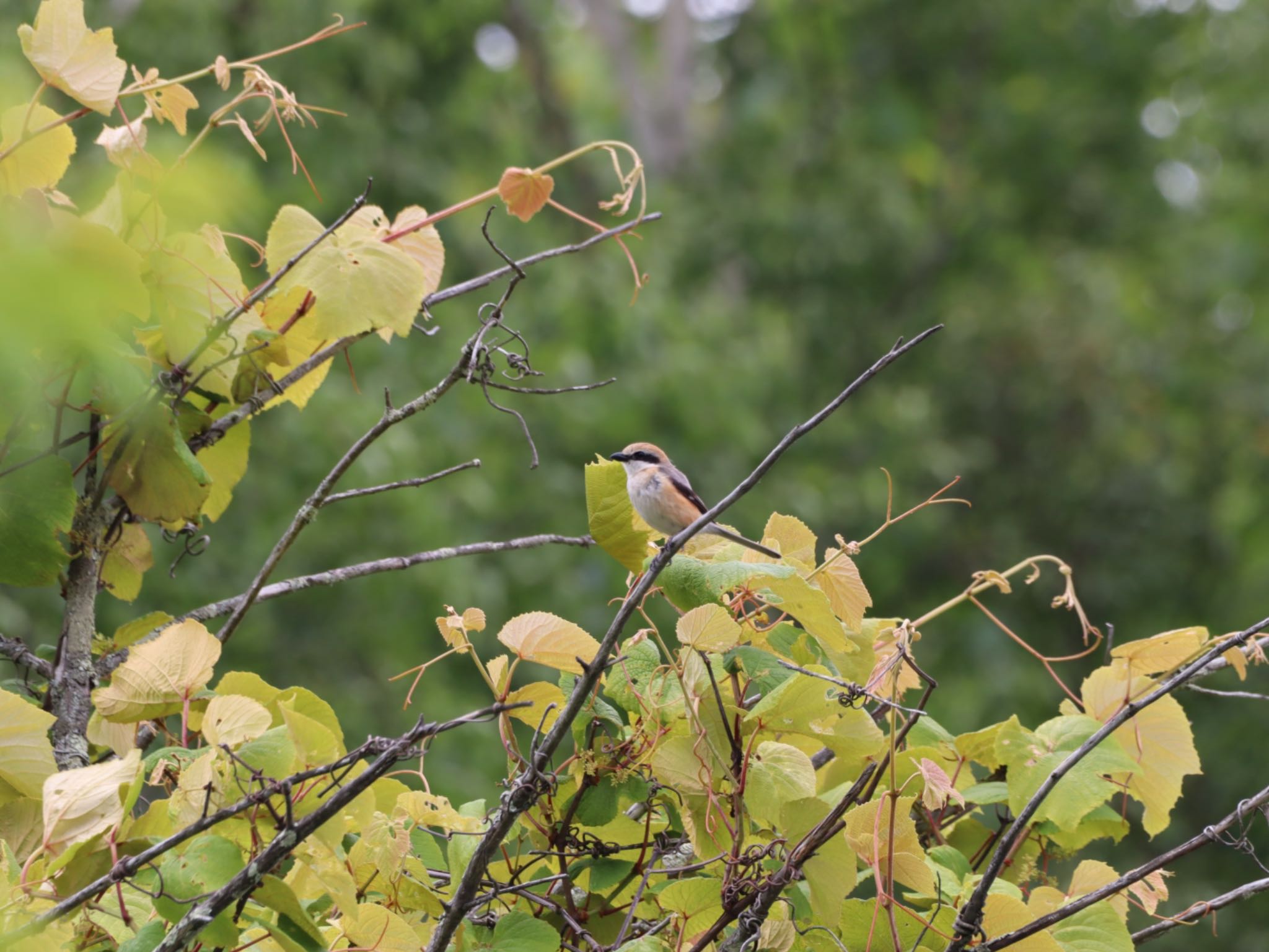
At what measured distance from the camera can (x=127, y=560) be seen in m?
2.05

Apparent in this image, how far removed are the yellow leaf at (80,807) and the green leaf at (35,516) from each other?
45 cm

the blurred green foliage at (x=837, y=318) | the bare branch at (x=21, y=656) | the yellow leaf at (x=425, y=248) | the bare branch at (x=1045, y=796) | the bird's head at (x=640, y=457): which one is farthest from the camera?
the blurred green foliage at (x=837, y=318)

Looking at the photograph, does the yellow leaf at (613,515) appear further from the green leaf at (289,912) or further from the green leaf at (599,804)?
the green leaf at (289,912)

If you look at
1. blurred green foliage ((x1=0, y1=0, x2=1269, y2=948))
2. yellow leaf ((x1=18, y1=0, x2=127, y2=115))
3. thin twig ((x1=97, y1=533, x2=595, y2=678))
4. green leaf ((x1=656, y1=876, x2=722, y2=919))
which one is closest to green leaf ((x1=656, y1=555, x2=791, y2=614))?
thin twig ((x1=97, y1=533, x2=595, y2=678))

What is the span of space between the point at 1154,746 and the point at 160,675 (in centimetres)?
147

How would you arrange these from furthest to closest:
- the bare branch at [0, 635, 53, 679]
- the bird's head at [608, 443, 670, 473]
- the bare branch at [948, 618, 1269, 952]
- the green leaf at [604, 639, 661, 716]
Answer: the bird's head at [608, 443, 670, 473], the bare branch at [0, 635, 53, 679], the green leaf at [604, 639, 661, 716], the bare branch at [948, 618, 1269, 952]

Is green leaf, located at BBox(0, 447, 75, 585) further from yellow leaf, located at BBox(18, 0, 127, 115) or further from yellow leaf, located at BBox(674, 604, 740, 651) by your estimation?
yellow leaf, located at BBox(674, 604, 740, 651)

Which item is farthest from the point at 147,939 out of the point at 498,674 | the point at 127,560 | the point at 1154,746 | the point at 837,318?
the point at 837,318

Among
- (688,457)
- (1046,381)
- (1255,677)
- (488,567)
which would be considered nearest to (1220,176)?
(1046,381)

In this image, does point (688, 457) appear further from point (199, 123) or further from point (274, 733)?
point (274, 733)

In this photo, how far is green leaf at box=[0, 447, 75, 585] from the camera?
5.78ft

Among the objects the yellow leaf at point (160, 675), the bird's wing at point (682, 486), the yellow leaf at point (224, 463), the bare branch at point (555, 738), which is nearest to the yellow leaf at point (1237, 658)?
the bare branch at point (555, 738)

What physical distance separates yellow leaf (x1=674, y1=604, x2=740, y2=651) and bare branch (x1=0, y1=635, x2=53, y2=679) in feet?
3.14

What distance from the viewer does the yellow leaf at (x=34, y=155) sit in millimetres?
1791
